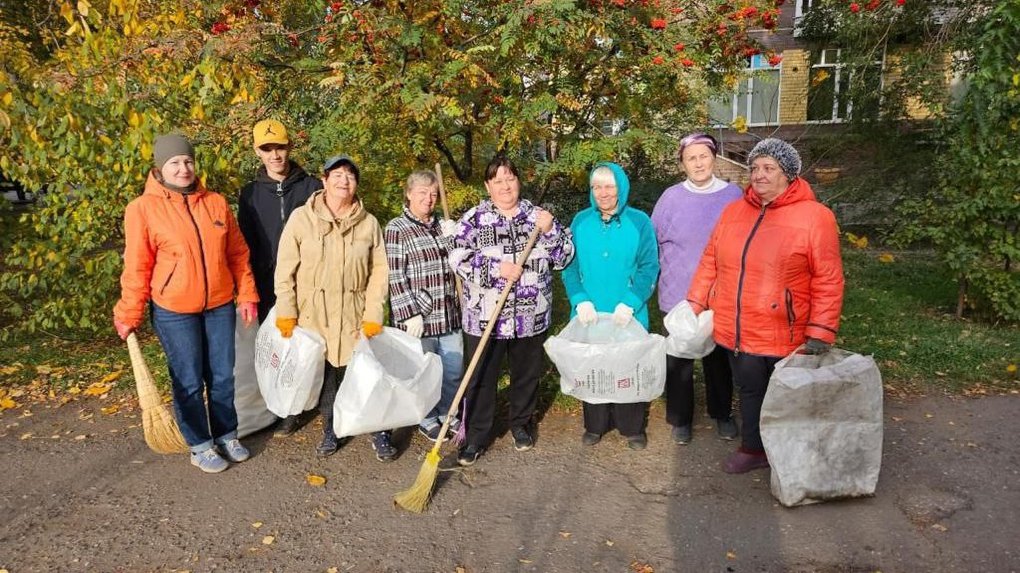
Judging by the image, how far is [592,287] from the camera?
12.3 ft

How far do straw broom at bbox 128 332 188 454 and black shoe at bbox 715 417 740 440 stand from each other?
3.02 metres

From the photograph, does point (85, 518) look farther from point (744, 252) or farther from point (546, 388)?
point (744, 252)

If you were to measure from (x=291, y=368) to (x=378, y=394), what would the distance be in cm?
56

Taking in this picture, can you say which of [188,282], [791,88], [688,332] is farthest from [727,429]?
[791,88]

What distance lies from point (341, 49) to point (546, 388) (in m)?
2.64

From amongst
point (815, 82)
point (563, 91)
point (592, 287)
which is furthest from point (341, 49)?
point (815, 82)

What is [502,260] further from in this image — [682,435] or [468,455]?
[682,435]

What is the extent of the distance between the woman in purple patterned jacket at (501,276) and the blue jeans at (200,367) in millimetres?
1284

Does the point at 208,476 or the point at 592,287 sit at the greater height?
the point at 592,287

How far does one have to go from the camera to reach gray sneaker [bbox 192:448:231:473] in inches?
144

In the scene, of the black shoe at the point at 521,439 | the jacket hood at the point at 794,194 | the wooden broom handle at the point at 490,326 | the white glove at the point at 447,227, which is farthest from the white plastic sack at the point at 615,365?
the jacket hood at the point at 794,194

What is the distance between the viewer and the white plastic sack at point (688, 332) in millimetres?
3537

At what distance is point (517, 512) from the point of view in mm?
3244

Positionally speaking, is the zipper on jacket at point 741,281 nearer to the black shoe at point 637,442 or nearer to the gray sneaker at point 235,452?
the black shoe at point 637,442
